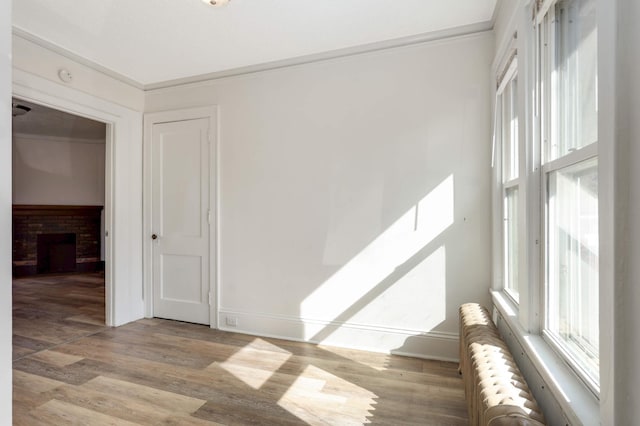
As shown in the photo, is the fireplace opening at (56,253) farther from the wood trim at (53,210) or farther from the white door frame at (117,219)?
the white door frame at (117,219)

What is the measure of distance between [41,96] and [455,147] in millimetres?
3554

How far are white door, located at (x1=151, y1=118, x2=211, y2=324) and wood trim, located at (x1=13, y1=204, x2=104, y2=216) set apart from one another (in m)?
4.24

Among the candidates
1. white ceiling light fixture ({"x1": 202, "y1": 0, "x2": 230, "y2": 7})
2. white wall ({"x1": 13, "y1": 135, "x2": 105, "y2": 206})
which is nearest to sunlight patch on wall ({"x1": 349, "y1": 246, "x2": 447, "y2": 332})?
white ceiling light fixture ({"x1": 202, "y1": 0, "x2": 230, "y2": 7})

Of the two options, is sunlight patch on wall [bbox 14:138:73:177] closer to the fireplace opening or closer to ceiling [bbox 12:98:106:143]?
ceiling [bbox 12:98:106:143]

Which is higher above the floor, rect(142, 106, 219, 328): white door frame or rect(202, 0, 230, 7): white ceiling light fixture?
rect(202, 0, 230, 7): white ceiling light fixture

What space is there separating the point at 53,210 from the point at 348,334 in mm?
6706

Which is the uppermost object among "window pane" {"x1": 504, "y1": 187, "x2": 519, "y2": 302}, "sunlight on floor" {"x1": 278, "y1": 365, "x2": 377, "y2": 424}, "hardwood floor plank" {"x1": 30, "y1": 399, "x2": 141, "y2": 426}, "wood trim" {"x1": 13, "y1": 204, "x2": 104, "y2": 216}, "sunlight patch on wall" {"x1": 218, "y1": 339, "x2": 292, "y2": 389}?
"wood trim" {"x1": 13, "y1": 204, "x2": 104, "y2": 216}

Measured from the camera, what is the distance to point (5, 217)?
0.69m

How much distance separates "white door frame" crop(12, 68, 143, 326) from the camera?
3.48m

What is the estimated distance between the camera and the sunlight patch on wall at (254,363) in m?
2.50

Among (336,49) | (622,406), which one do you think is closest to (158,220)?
(336,49)

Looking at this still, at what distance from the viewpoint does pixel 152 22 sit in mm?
2576

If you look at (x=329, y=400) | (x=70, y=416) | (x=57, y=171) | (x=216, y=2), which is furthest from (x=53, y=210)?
(x=329, y=400)

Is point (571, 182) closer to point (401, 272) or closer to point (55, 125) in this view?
point (401, 272)
